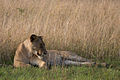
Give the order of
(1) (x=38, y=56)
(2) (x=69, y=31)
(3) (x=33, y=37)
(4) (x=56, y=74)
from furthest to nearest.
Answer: (2) (x=69, y=31) → (1) (x=38, y=56) → (3) (x=33, y=37) → (4) (x=56, y=74)

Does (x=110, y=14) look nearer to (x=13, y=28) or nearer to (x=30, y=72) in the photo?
(x=13, y=28)

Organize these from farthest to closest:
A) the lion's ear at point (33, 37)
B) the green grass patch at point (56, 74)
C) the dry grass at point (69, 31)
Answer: the dry grass at point (69, 31) < the lion's ear at point (33, 37) < the green grass patch at point (56, 74)

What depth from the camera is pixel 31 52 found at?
6180 mm

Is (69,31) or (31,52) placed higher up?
(69,31)

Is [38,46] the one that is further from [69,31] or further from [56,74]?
[69,31]

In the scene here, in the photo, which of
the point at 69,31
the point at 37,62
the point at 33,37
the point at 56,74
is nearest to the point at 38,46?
the point at 33,37

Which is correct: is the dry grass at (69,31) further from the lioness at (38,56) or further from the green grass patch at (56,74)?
the green grass patch at (56,74)

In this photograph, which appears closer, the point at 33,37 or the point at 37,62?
the point at 33,37

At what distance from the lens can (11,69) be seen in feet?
18.5

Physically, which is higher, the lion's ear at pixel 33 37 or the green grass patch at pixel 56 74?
the lion's ear at pixel 33 37

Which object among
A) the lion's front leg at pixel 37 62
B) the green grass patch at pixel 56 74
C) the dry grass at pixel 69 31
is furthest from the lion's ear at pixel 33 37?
the dry grass at pixel 69 31

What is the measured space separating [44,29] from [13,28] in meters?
0.84

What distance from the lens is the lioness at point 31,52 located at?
5.97 meters

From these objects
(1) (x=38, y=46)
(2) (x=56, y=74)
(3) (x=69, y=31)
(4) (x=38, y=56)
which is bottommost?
(2) (x=56, y=74)
